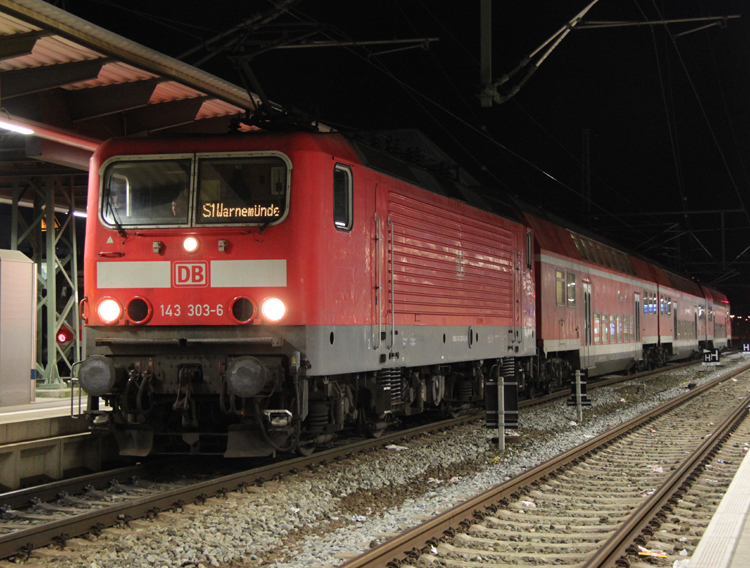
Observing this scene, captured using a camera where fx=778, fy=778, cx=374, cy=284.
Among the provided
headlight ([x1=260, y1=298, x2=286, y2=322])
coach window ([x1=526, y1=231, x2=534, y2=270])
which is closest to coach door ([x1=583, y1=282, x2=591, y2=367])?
coach window ([x1=526, y1=231, x2=534, y2=270])

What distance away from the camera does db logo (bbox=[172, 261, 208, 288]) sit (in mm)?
8344

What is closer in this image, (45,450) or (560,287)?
(45,450)

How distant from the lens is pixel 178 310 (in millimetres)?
8336

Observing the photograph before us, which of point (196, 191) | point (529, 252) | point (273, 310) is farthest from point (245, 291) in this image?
point (529, 252)

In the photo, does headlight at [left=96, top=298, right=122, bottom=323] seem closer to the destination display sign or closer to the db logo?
the db logo

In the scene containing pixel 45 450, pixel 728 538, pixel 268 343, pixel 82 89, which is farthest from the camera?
pixel 82 89

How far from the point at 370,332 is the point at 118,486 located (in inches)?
131

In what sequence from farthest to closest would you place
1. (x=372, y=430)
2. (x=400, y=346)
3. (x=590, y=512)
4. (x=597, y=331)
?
(x=597, y=331)
(x=372, y=430)
(x=400, y=346)
(x=590, y=512)

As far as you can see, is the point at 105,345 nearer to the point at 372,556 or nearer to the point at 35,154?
the point at 372,556

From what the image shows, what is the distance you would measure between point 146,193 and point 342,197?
7.23ft

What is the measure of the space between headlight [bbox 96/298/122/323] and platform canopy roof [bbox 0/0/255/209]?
364 cm

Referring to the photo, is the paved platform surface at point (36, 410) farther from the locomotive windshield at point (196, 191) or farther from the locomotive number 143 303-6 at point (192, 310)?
the locomotive windshield at point (196, 191)

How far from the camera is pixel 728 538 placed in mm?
5676

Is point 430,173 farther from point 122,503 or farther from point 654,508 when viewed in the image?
point 122,503
